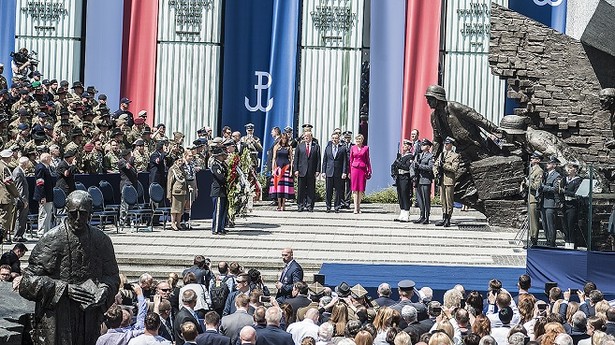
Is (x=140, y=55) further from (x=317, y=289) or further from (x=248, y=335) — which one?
(x=248, y=335)

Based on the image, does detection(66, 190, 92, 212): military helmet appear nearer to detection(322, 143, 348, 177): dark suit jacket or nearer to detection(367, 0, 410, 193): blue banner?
detection(322, 143, 348, 177): dark suit jacket

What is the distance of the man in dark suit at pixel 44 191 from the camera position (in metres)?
23.0

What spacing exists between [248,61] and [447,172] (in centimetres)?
646

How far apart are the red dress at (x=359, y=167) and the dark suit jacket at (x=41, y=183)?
6.83 m

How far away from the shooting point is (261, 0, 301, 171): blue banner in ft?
99.6

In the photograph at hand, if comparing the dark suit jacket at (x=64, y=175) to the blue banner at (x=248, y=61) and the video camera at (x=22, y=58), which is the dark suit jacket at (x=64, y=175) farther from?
the blue banner at (x=248, y=61)

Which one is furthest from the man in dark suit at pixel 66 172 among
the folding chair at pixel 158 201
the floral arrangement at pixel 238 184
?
A: the floral arrangement at pixel 238 184

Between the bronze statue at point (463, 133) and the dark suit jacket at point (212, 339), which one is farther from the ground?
the bronze statue at point (463, 133)

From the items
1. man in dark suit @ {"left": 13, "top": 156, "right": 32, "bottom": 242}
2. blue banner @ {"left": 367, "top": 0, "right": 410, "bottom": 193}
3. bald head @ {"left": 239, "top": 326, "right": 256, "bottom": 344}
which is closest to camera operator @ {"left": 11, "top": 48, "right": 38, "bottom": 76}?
man in dark suit @ {"left": 13, "top": 156, "right": 32, "bottom": 242}

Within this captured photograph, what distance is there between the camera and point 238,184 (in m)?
25.3

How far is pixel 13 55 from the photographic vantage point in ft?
93.2

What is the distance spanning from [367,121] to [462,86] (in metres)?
→ 2.23

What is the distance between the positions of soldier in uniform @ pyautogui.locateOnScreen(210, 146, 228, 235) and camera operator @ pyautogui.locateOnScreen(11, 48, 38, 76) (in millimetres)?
5208

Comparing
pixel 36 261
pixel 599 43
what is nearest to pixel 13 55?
pixel 599 43
